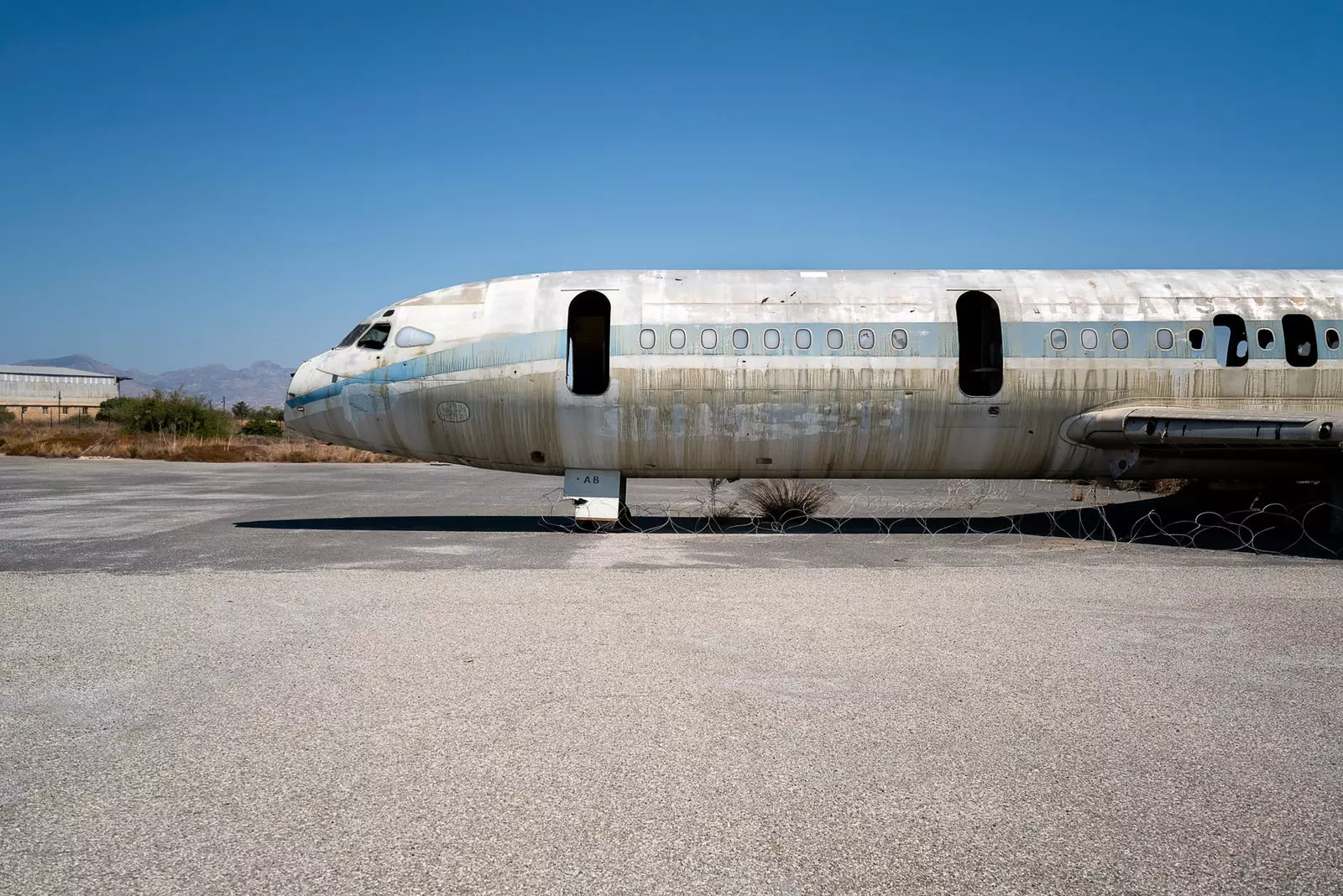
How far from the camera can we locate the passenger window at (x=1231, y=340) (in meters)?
13.0

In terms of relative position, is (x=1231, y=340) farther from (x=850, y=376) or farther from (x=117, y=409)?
(x=117, y=409)

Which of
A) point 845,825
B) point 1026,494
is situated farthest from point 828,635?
point 1026,494

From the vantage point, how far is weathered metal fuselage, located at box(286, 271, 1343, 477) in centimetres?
1294

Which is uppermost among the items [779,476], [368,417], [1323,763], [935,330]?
[935,330]

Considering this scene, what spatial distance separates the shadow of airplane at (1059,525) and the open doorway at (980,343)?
2.38 metres

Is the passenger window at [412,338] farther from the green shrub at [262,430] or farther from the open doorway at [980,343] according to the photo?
the green shrub at [262,430]

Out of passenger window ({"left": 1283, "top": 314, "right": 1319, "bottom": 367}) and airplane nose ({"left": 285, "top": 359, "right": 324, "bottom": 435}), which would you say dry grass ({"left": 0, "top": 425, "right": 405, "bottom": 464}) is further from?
passenger window ({"left": 1283, "top": 314, "right": 1319, "bottom": 367})

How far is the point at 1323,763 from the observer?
439cm

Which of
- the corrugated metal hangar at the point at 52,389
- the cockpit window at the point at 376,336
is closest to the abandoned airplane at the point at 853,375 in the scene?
the cockpit window at the point at 376,336

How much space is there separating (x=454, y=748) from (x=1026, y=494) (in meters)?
19.0

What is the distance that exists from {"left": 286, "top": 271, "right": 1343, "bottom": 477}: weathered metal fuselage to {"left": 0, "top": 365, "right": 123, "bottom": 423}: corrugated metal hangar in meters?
113

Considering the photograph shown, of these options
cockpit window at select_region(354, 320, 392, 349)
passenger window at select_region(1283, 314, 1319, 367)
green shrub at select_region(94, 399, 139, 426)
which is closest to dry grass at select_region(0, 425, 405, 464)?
green shrub at select_region(94, 399, 139, 426)

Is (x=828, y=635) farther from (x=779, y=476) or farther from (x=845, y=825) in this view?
(x=779, y=476)

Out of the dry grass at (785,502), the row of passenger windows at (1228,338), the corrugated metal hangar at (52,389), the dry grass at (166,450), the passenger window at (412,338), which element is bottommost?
the dry grass at (785,502)
